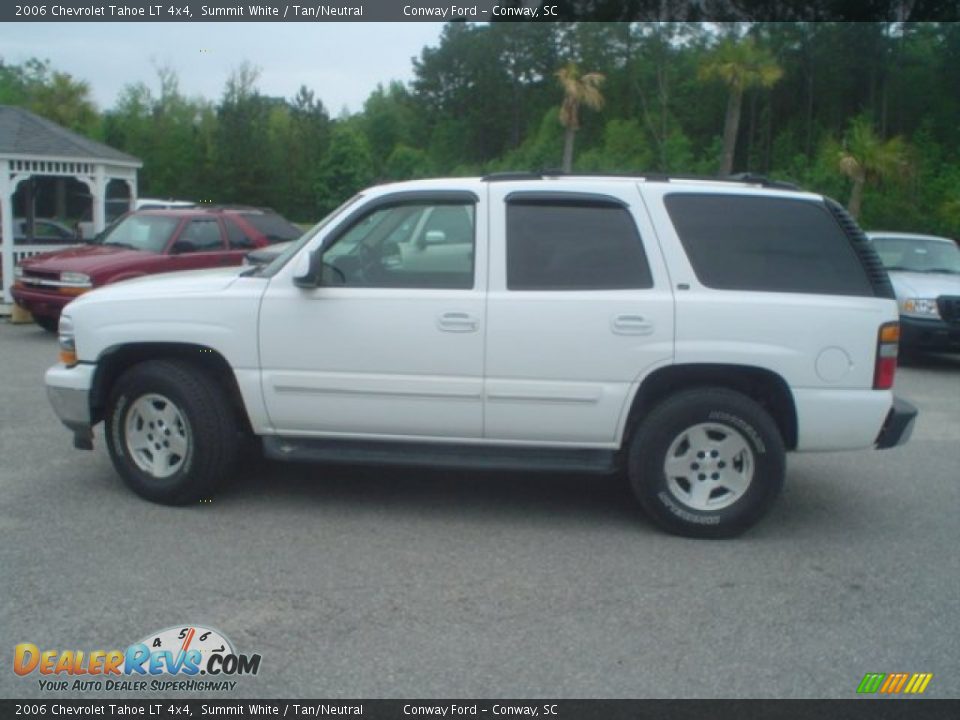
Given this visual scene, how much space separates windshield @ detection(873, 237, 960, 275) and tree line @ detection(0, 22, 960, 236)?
1853 cm

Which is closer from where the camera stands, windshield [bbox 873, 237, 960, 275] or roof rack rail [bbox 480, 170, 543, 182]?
roof rack rail [bbox 480, 170, 543, 182]

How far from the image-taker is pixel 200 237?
1423 cm

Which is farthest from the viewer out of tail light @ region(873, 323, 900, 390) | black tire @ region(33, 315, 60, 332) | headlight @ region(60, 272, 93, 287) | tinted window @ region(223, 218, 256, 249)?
tinted window @ region(223, 218, 256, 249)

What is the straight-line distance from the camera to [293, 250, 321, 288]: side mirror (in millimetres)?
5785

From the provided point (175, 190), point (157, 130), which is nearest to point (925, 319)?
point (175, 190)

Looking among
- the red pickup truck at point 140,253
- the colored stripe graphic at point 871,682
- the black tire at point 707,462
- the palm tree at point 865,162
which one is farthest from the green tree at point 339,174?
the colored stripe graphic at point 871,682

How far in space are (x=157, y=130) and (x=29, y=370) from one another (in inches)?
1510

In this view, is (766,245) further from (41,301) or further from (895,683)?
(41,301)

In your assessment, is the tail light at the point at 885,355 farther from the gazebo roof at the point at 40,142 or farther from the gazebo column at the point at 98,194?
the gazebo column at the point at 98,194

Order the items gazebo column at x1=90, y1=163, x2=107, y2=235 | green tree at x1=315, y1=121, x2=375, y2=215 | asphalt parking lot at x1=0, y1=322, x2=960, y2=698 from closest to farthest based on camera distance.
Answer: asphalt parking lot at x1=0, y1=322, x2=960, y2=698, gazebo column at x1=90, y1=163, x2=107, y2=235, green tree at x1=315, y1=121, x2=375, y2=215

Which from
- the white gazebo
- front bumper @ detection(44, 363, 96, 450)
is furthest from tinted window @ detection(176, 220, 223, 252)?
front bumper @ detection(44, 363, 96, 450)

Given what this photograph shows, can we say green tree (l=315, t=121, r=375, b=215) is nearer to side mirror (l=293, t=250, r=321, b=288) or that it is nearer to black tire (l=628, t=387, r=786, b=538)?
side mirror (l=293, t=250, r=321, b=288)

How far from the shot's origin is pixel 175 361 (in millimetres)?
6152

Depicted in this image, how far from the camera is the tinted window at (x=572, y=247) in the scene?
229 inches
